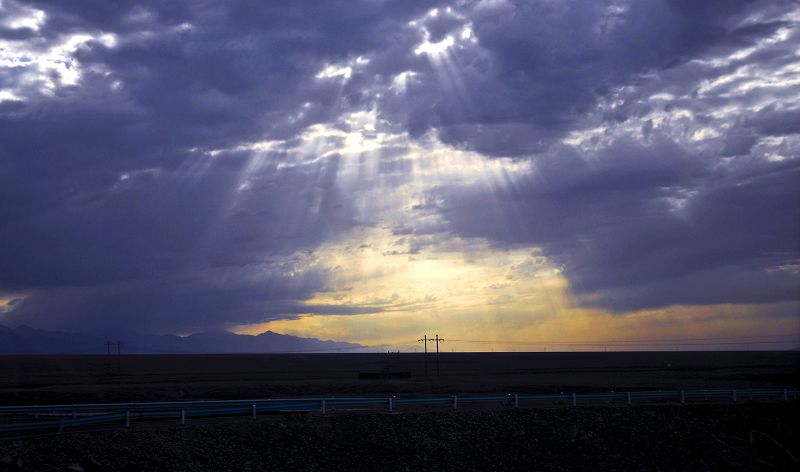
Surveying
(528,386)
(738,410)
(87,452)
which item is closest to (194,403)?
(87,452)

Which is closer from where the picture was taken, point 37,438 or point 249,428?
point 37,438

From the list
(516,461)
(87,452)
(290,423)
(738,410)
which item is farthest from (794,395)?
(87,452)

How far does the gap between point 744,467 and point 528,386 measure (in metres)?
44.2

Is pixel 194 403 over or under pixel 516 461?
over

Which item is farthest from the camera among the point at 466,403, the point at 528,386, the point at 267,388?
the point at 528,386

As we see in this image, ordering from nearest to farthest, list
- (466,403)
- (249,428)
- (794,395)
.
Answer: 1. (249,428)
2. (466,403)
3. (794,395)

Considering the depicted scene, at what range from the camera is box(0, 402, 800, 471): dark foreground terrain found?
31500 mm

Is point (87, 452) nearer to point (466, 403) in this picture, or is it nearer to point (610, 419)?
point (466, 403)

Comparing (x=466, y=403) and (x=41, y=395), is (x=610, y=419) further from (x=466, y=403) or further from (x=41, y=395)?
(x=41, y=395)

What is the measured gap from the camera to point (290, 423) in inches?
1519

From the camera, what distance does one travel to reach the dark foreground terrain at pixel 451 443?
31500mm

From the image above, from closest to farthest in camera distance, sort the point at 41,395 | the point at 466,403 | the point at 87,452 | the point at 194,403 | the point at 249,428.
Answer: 1. the point at 87,452
2. the point at 249,428
3. the point at 194,403
4. the point at 466,403
5. the point at 41,395

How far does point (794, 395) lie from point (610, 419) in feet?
68.0

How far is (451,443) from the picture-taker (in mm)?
39500
